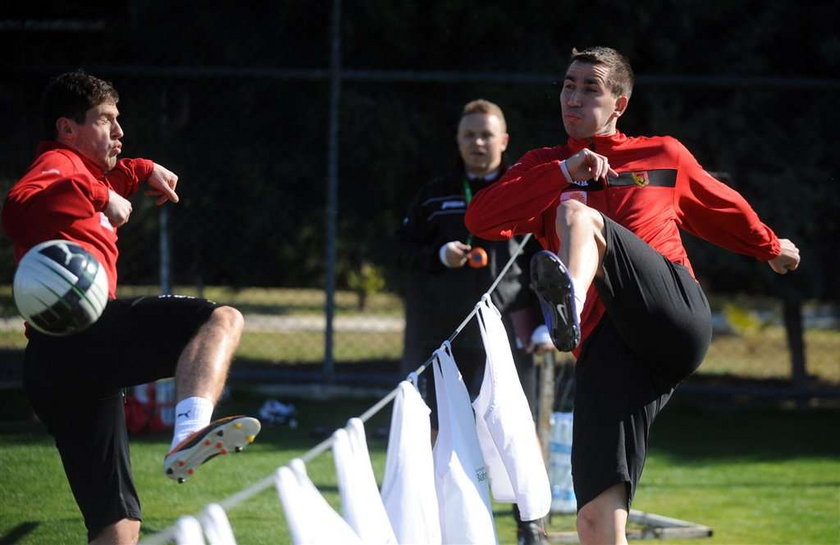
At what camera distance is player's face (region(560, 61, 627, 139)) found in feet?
13.6

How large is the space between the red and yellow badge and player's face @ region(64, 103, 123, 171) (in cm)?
189

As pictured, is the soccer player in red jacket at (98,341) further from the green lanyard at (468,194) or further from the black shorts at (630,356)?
the green lanyard at (468,194)

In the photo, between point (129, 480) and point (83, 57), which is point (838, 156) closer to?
point (83, 57)

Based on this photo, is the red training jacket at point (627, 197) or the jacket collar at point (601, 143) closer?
the red training jacket at point (627, 197)

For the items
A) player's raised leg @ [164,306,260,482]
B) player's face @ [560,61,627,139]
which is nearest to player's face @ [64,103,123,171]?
player's raised leg @ [164,306,260,482]

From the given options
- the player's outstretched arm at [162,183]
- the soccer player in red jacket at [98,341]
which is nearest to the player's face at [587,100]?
the soccer player in red jacket at [98,341]

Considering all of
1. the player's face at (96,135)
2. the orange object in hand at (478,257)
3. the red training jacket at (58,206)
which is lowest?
the orange object in hand at (478,257)

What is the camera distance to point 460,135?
20.7ft

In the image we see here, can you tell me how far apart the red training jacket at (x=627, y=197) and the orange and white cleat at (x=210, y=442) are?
121cm

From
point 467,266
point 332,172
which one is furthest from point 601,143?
point 332,172

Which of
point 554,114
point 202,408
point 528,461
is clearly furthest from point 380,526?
point 554,114

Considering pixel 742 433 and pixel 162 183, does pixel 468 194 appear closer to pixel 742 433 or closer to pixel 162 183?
pixel 162 183

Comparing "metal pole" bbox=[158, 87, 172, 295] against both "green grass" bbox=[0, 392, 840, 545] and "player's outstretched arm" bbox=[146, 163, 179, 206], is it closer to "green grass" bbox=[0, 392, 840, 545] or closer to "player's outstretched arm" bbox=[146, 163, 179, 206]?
"green grass" bbox=[0, 392, 840, 545]

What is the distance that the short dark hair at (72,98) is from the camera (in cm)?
418
